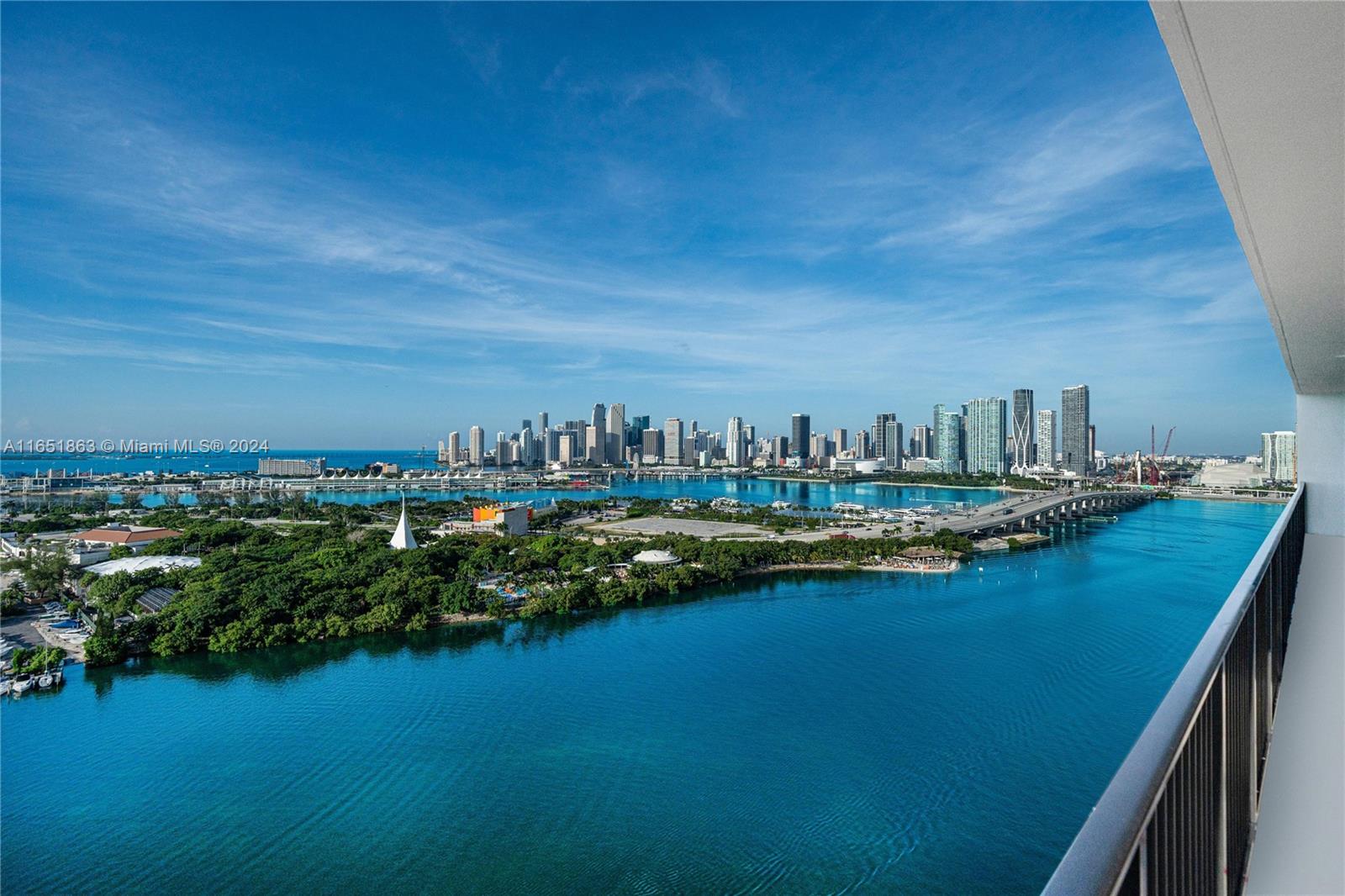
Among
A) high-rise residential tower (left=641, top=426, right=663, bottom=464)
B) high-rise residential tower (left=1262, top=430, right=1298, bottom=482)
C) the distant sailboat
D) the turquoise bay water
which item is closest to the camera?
the turquoise bay water

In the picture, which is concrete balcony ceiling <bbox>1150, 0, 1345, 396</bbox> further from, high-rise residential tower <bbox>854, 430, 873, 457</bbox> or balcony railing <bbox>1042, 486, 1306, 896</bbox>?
high-rise residential tower <bbox>854, 430, 873, 457</bbox>

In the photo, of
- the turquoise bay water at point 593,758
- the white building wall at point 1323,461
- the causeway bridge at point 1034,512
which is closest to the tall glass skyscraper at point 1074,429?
the causeway bridge at point 1034,512

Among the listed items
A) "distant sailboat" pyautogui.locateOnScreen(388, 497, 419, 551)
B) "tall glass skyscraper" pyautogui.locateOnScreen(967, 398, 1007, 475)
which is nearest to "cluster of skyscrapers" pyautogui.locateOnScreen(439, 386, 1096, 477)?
"tall glass skyscraper" pyautogui.locateOnScreen(967, 398, 1007, 475)

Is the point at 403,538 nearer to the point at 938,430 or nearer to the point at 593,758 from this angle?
the point at 593,758

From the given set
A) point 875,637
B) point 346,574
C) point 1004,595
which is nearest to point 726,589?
point 875,637

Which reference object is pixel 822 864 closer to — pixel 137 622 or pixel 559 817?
pixel 559 817
